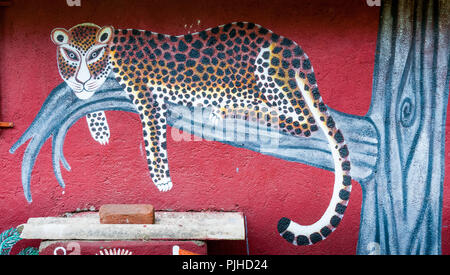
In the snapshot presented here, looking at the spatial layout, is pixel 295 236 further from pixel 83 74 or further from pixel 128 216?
pixel 83 74

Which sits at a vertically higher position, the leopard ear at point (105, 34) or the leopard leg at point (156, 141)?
the leopard ear at point (105, 34)

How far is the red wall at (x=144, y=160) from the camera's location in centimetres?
286

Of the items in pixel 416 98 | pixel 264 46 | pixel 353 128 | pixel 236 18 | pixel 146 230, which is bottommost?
pixel 146 230

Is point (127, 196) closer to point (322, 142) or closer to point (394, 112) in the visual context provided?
point (322, 142)

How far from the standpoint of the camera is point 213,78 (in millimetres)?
2863

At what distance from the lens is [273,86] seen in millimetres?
2854

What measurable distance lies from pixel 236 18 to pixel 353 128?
139cm

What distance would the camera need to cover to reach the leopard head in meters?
2.87

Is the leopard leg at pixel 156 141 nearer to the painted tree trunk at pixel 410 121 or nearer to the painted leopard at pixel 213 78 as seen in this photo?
the painted leopard at pixel 213 78

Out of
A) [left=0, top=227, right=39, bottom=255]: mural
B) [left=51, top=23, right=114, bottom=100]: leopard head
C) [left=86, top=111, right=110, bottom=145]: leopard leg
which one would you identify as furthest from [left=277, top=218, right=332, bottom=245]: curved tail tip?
[left=0, top=227, right=39, bottom=255]: mural

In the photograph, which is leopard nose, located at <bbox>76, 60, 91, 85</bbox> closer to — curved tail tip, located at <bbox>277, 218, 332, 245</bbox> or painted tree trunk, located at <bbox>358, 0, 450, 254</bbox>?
curved tail tip, located at <bbox>277, 218, 332, 245</bbox>

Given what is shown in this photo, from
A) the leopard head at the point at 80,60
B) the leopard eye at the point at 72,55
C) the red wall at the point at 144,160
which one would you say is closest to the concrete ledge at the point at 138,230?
the red wall at the point at 144,160

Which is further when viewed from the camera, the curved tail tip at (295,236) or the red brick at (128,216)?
the curved tail tip at (295,236)

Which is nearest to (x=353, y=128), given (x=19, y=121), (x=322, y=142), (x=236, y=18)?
(x=322, y=142)
